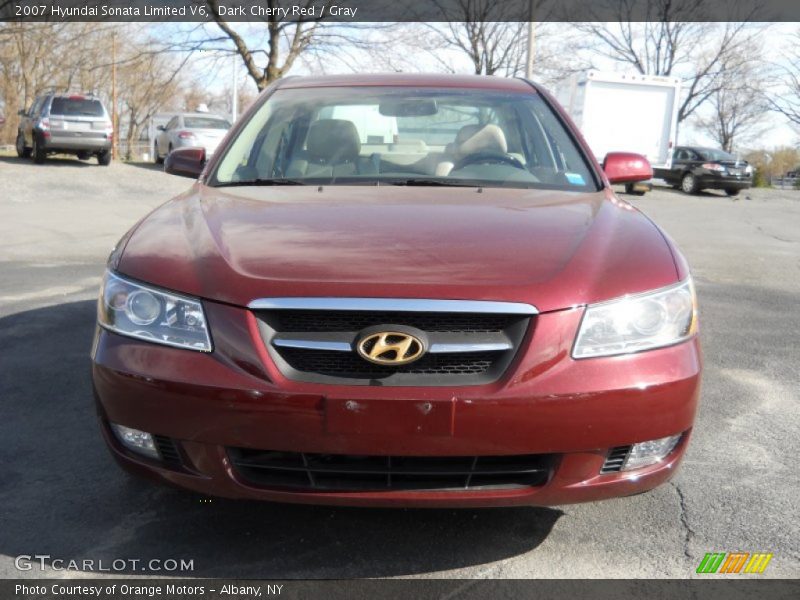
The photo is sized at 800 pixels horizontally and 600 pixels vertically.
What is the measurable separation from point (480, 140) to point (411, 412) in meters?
1.94

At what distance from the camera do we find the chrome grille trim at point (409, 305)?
7.48 ft

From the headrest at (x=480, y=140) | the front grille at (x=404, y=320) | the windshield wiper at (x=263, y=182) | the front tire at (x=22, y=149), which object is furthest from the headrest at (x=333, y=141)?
the front tire at (x=22, y=149)

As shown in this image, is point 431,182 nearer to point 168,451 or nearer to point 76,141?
point 168,451

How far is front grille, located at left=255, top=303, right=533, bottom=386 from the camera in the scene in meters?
2.29

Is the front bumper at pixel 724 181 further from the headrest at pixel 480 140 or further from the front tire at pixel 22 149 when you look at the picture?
the headrest at pixel 480 140

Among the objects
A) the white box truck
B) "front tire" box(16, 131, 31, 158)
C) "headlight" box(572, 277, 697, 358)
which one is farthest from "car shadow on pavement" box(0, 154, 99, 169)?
"headlight" box(572, 277, 697, 358)

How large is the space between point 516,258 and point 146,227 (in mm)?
1366

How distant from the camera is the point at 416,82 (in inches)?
165

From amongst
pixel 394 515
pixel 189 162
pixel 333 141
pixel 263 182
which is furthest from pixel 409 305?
pixel 189 162

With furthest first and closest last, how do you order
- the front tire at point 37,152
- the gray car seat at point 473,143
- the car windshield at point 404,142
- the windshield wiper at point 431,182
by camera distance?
the front tire at point 37,152 → the gray car seat at point 473,143 → the car windshield at point 404,142 → the windshield wiper at point 431,182

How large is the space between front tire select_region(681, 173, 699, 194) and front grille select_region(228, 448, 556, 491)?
25253 mm

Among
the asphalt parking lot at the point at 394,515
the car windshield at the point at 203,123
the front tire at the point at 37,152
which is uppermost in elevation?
the asphalt parking lot at the point at 394,515

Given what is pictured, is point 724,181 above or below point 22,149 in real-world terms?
below

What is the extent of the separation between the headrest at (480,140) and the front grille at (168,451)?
6.44 feet
